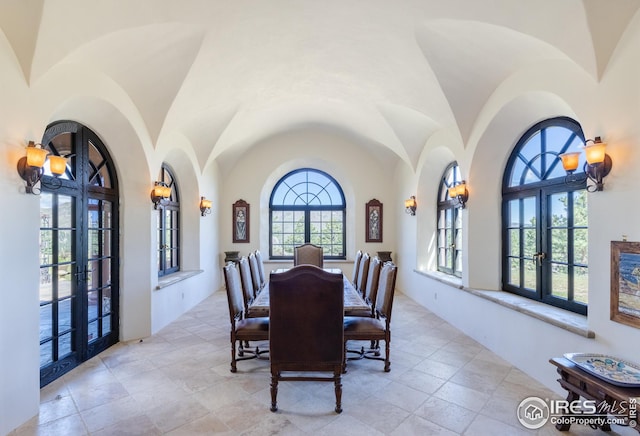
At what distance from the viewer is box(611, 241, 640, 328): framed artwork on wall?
2062mm

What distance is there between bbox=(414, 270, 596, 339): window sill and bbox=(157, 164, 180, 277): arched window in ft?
14.9

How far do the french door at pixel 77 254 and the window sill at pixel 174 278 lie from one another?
0.61m

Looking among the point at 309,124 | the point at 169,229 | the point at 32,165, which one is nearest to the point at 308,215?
the point at 309,124

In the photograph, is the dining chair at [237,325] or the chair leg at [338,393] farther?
the dining chair at [237,325]

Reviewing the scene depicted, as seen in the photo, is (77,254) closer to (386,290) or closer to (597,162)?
(386,290)

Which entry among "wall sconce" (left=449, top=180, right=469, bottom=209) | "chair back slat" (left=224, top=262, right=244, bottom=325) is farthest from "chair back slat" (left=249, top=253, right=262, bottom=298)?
"wall sconce" (left=449, top=180, right=469, bottom=209)

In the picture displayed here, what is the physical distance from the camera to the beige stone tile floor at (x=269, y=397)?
7.18 feet

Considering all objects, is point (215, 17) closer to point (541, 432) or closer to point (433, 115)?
point (433, 115)

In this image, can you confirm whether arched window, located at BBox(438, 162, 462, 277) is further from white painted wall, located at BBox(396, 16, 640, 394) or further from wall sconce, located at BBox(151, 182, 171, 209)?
wall sconce, located at BBox(151, 182, 171, 209)

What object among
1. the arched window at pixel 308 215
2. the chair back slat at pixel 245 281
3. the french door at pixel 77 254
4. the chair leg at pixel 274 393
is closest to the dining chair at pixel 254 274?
the chair back slat at pixel 245 281

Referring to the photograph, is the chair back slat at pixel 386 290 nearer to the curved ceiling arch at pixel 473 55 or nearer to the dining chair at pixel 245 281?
the dining chair at pixel 245 281

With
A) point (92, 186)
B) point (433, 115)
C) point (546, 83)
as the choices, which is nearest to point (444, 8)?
point (546, 83)

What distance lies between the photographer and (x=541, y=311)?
9.62 feet

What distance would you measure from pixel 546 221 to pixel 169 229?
17.6ft
